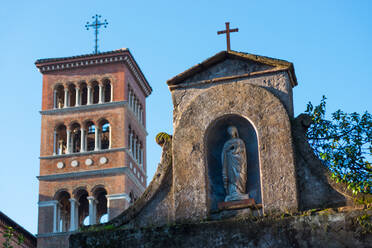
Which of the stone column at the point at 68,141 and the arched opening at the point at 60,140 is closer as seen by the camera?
the stone column at the point at 68,141

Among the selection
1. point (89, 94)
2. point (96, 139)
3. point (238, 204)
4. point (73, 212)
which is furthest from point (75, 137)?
point (238, 204)

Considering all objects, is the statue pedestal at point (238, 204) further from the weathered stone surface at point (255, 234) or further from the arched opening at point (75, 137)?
the arched opening at point (75, 137)

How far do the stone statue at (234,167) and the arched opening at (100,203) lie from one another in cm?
3199

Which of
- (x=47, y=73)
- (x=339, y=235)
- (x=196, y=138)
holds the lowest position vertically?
(x=339, y=235)

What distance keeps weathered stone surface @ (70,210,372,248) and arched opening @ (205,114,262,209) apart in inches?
27.6

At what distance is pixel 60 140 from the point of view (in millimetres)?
→ 46594

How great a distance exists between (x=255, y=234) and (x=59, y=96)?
3748 cm

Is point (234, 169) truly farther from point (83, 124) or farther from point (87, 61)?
point (87, 61)

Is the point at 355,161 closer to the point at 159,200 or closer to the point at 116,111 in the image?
the point at 159,200

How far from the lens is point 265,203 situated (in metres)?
11.5

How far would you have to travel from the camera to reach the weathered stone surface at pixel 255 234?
10.8 m

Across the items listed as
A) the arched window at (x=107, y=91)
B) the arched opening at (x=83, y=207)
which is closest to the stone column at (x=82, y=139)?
the arched opening at (x=83, y=207)

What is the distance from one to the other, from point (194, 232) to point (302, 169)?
1.98 m

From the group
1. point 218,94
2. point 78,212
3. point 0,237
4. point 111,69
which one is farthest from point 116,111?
point 218,94
